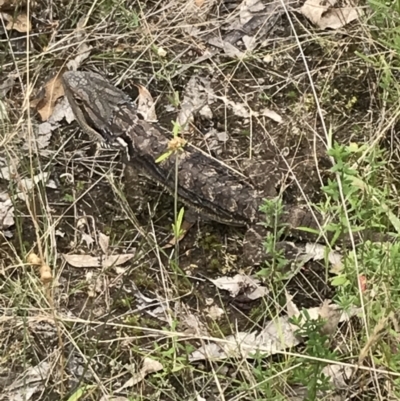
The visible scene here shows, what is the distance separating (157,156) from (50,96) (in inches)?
34.7

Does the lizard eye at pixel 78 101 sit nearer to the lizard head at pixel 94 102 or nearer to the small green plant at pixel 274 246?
the lizard head at pixel 94 102

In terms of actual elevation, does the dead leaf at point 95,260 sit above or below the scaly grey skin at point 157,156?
below

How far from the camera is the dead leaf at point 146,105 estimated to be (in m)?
4.79

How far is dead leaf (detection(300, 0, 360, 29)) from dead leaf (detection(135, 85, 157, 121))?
3.42ft

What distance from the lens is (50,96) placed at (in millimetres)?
4883

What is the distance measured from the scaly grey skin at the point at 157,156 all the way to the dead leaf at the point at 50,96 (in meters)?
0.32

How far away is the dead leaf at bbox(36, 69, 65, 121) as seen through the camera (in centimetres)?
486

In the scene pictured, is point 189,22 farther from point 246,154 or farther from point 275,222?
point 275,222

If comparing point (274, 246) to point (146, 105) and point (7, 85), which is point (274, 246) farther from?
point (7, 85)

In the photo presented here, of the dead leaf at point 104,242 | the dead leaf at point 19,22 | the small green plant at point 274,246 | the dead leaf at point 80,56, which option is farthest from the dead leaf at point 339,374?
the dead leaf at point 19,22

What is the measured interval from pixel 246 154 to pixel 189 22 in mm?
963

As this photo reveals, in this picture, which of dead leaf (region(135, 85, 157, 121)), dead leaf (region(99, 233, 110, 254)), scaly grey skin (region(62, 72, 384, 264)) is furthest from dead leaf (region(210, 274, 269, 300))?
dead leaf (region(135, 85, 157, 121))

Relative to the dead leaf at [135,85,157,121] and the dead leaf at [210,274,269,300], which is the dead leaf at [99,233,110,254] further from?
the dead leaf at [135,85,157,121]

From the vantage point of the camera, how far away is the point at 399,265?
11.0 ft
